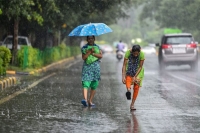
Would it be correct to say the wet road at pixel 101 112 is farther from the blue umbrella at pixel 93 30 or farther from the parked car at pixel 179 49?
the parked car at pixel 179 49

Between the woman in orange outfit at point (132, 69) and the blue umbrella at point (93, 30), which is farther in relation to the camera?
the blue umbrella at point (93, 30)

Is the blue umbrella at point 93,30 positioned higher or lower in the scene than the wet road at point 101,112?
higher

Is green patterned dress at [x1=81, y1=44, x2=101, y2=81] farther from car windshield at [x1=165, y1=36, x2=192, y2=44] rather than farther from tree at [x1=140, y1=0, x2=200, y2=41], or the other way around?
tree at [x1=140, y1=0, x2=200, y2=41]

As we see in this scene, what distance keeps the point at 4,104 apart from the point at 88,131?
4.02 metres

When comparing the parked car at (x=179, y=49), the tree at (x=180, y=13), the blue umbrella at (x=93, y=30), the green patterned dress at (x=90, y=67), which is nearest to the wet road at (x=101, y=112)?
the green patterned dress at (x=90, y=67)

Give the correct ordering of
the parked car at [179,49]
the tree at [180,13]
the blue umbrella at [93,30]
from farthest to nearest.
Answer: the tree at [180,13], the parked car at [179,49], the blue umbrella at [93,30]

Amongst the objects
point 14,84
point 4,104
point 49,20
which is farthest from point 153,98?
point 49,20

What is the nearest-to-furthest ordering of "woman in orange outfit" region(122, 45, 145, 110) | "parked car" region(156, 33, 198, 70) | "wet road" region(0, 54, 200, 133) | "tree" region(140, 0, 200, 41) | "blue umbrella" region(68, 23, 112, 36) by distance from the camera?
"wet road" region(0, 54, 200, 133) → "woman in orange outfit" region(122, 45, 145, 110) → "blue umbrella" region(68, 23, 112, 36) → "parked car" region(156, 33, 198, 70) → "tree" region(140, 0, 200, 41)

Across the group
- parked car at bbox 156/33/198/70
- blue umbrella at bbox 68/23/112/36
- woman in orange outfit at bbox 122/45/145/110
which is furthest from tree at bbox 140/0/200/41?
woman in orange outfit at bbox 122/45/145/110

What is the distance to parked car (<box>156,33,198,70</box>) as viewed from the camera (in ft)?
87.6

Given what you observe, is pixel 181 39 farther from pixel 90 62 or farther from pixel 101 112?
pixel 101 112

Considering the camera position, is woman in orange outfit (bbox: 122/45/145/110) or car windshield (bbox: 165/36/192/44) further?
car windshield (bbox: 165/36/192/44)

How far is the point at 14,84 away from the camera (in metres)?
18.0

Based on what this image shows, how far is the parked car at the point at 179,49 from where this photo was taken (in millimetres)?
26703
